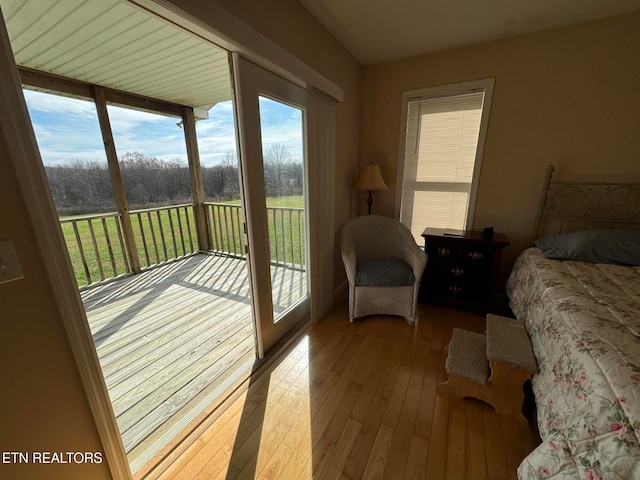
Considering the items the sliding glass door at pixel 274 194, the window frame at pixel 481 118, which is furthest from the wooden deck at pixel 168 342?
the window frame at pixel 481 118

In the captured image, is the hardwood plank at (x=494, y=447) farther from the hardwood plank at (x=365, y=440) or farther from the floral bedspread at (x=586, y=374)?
the hardwood plank at (x=365, y=440)

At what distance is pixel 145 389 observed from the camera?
5.44 ft

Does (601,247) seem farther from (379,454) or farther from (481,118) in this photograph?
(379,454)

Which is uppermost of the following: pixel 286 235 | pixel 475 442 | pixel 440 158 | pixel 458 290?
pixel 440 158

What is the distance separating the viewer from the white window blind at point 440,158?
2.52 metres

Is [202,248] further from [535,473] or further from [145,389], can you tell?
[535,473]

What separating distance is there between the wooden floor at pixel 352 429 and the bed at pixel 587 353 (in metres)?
0.30

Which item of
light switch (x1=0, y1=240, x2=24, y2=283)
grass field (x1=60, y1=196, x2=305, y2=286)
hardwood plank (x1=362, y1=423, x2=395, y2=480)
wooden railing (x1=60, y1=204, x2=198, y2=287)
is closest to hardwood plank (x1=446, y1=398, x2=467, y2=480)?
hardwood plank (x1=362, y1=423, x2=395, y2=480)

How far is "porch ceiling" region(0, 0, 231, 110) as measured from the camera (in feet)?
4.82

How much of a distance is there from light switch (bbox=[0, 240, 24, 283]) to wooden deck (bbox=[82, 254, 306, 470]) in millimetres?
1108

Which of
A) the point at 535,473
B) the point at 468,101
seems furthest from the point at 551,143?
the point at 535,473

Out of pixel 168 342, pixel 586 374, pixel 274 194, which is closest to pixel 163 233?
pixel 168 342

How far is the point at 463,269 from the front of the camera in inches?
95.3

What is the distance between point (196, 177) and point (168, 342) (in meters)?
2.78
